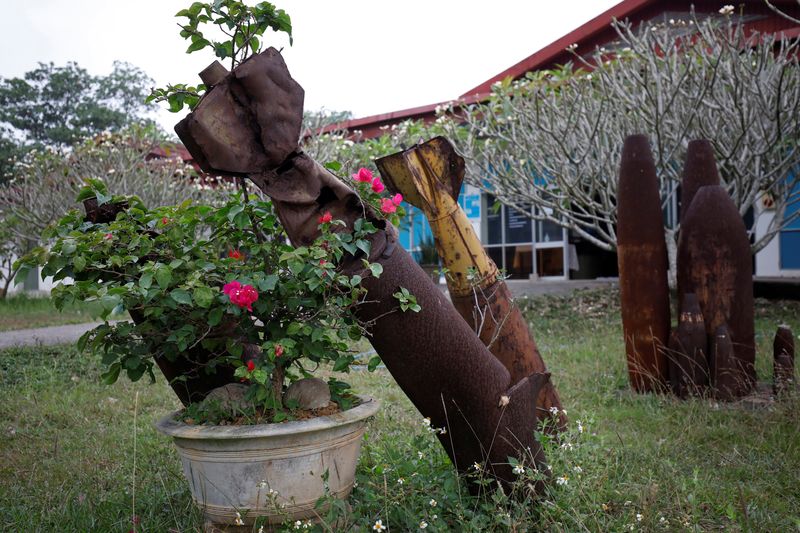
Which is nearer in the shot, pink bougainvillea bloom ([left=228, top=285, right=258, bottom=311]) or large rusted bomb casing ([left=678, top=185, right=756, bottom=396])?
pink bougainvillea bloom ([left=228, top=285, right=258, bottom=311])

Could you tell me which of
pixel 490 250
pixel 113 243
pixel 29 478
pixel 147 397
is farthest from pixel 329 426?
pixel 490 250

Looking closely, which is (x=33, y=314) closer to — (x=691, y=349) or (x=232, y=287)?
(x=691, y=349)

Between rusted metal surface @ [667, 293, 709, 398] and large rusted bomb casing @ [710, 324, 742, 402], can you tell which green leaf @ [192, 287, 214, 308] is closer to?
rusted metal surface @ [667, 293, 709, 398]

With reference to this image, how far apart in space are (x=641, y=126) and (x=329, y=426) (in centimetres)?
746

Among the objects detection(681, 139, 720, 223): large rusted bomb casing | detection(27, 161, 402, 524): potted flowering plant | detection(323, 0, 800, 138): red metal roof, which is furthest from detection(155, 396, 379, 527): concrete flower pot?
detection(323, 0, 800, 138): red metal roof

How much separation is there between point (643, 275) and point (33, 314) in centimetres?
1081

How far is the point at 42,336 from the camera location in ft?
27.2

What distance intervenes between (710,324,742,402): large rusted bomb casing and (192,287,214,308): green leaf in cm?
357

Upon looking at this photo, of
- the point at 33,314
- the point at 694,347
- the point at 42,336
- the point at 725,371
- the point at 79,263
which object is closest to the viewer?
the point at 79,263

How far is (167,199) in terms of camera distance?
38.6 ft

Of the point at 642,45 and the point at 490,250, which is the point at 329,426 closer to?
the point at 642,45

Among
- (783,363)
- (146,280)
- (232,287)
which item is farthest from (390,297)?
(783,363)

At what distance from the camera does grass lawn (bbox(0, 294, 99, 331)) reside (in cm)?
998

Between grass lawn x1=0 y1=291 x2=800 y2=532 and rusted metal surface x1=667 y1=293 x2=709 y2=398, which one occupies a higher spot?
rusted metal surface x1=667 y1=293 x2=709 y2=398
